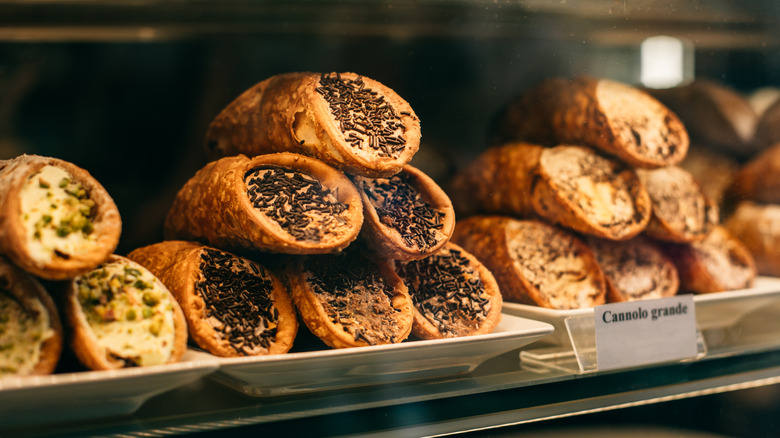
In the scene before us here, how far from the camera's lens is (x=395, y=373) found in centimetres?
96

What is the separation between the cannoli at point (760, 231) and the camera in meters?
1.58

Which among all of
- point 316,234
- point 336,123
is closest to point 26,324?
point 316,234

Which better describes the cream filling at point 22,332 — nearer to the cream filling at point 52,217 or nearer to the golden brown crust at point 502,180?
the cream filling at point 52,217

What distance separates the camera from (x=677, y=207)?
1429mm

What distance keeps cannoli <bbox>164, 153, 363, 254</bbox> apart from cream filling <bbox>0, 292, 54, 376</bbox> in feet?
0.86

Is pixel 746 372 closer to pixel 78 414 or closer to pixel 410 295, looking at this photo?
pixel 410 295

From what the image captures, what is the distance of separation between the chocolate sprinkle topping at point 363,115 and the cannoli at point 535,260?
33cm

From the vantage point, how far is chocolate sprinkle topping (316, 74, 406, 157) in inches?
36.9

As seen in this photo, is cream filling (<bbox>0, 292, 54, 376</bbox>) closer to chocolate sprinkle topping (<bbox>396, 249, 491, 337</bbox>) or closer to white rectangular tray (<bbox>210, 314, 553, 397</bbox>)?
white rectangular tray (<bbox>210, 314, 553, 397</bbox>)

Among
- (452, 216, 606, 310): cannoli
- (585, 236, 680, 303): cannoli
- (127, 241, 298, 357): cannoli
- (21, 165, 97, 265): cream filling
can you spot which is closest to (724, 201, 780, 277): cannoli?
(585, 236, 680, 303): cannoli

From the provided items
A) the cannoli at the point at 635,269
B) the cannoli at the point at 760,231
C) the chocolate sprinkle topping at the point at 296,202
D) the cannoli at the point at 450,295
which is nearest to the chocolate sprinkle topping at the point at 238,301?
the chocolate sprinkle topping at the point at 296,202

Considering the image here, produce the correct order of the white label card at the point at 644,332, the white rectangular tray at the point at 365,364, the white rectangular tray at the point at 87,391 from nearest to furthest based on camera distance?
the white rectangular tray at the point at 87,391 < the white rectangular tray at the point at 365,364 < the white label card at the point at 644,332

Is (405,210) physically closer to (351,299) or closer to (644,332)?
(351,299)

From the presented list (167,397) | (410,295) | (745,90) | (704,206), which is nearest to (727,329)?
(704,206)
